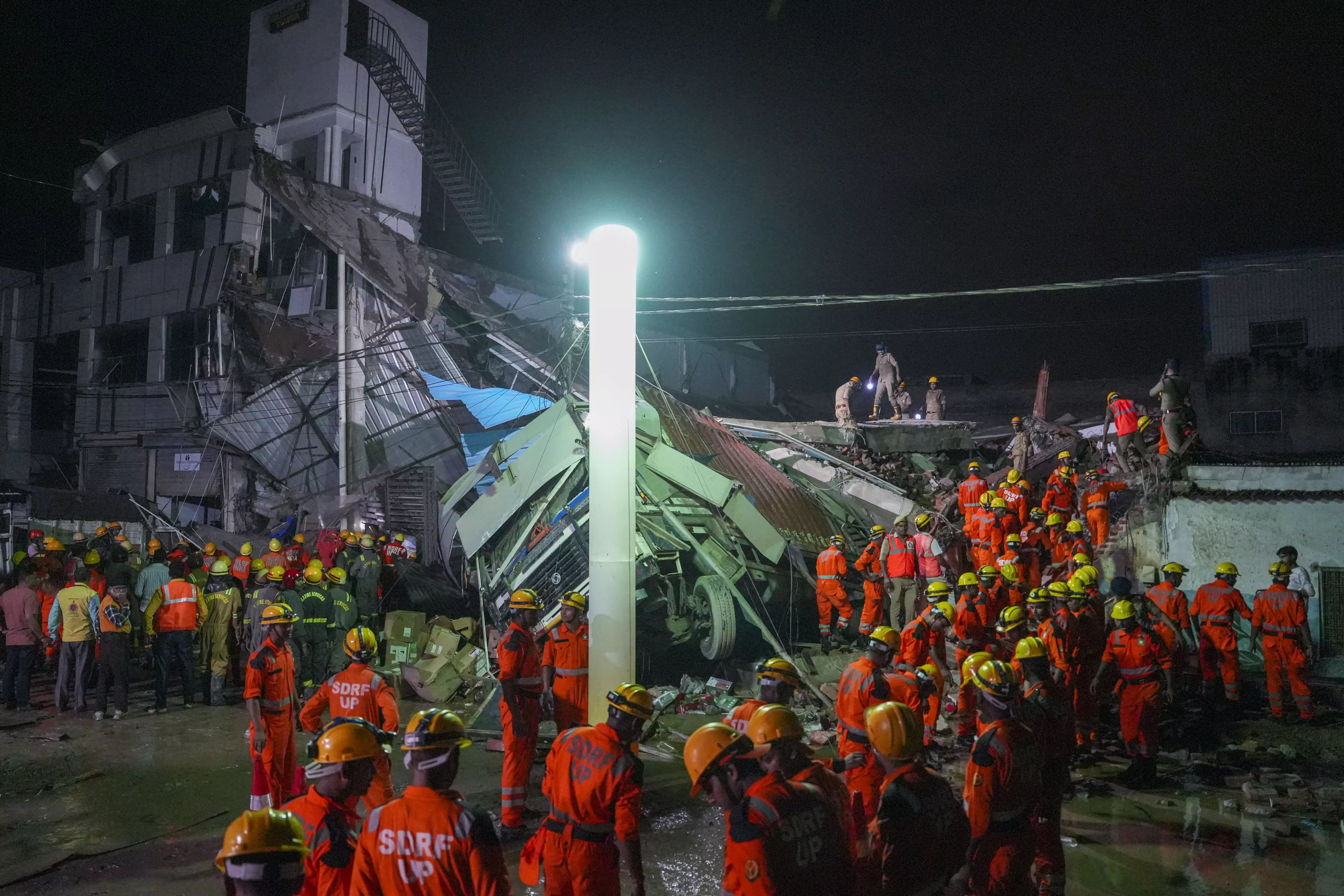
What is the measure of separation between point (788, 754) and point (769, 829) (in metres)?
Result: 0.57

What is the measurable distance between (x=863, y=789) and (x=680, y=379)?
26.4m

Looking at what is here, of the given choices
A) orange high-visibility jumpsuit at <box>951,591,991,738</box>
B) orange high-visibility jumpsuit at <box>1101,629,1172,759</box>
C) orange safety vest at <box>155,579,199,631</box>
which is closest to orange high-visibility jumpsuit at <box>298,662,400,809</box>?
orange high-visibility jumpsuit at <box>951,591,991,738</box>

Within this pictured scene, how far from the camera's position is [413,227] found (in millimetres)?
25656

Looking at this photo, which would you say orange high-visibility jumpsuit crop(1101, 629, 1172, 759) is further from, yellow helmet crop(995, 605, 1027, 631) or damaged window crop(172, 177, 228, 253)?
damaged window crop(172, 177, 228, 253)

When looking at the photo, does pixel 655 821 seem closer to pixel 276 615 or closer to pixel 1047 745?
pixel 1047 745

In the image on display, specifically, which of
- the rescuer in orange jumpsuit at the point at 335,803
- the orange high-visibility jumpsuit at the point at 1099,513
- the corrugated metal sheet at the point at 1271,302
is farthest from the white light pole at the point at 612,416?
the corrugated metal sheet at the point at 1271,302

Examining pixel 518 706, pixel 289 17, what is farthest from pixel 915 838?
pixel 289 17

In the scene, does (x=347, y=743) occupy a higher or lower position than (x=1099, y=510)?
lower

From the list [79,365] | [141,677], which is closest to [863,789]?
[141,677]

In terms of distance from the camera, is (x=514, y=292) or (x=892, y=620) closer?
(x=892, y=620)

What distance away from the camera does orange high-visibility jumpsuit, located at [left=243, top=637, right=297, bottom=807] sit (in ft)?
20.6

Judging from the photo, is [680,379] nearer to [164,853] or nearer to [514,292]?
[514,292]

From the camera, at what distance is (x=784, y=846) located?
2.95 m

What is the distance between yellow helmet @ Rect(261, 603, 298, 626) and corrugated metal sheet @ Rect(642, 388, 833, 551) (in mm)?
6767
